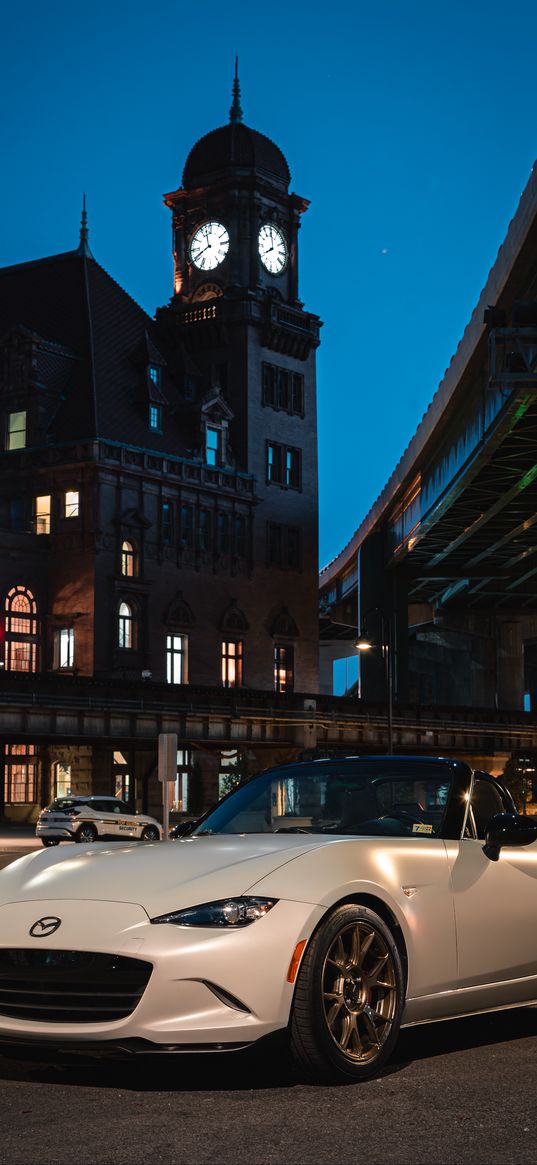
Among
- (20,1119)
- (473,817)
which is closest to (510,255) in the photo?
(473,817)

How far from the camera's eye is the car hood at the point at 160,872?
6.67 meters

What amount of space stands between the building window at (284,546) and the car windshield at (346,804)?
229ft

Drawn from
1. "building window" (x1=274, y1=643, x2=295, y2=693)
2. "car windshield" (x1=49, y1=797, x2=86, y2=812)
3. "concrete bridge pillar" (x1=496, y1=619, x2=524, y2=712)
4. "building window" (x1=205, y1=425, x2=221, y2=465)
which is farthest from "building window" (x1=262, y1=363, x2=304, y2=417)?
"car windshield" (x1=49, y1=797, x2=86, y2=812)

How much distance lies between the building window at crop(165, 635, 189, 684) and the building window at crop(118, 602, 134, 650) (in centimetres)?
264

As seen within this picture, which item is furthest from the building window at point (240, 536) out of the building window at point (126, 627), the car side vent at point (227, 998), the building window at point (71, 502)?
the car side vent at point (227, 998)

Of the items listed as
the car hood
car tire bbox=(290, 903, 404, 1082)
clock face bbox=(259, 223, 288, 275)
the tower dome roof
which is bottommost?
car tire bbox=(290, 903, 404, 1082)

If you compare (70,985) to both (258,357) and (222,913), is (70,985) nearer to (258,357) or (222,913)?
(222,913)

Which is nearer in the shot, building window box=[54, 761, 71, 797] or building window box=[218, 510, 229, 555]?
building window box=[54, 761, 71, 797]

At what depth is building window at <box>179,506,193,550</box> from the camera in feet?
241

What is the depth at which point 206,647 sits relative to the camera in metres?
73.2

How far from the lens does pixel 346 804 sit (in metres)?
8.03

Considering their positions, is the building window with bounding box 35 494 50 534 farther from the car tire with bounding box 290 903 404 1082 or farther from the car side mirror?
the car tire with bounding box 290 903 404 1082

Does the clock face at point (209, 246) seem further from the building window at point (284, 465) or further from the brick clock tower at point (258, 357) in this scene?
the building window at point (284, 465)

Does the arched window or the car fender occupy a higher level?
the arched window
